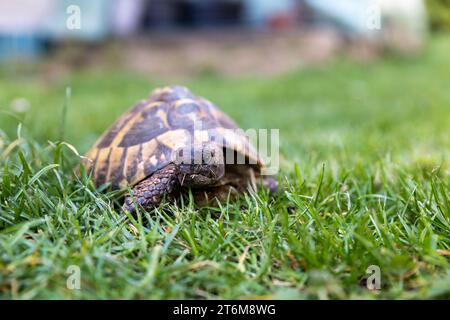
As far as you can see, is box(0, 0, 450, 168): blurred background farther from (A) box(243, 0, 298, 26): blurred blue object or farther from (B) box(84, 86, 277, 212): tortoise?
(B) box(84, 86, 277, 212): tortoise

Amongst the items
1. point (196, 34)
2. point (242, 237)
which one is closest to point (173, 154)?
point (242, 237)

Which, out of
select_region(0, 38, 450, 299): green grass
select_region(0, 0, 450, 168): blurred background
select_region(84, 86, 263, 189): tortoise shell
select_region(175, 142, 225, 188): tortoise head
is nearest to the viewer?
select_region(0, 38, 450, 299): green grass

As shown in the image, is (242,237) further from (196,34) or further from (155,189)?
(196,34)

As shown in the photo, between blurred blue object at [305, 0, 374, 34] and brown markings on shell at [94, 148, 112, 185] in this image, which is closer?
brown markings on shell at [94, 148, 112, 185]

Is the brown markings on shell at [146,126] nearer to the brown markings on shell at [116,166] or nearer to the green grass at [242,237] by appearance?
the brown markings on shell at [116,166]

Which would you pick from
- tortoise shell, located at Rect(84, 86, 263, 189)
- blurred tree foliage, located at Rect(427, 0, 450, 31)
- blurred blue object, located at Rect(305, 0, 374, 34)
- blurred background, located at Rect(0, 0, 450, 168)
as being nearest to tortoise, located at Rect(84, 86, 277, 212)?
tortoise shell, located at Rect(84, 86, 263, 189)

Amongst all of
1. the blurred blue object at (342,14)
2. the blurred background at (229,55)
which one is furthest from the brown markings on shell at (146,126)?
the blurred blue object at (342,14)

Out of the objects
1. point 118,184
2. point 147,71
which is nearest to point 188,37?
point 147,71
